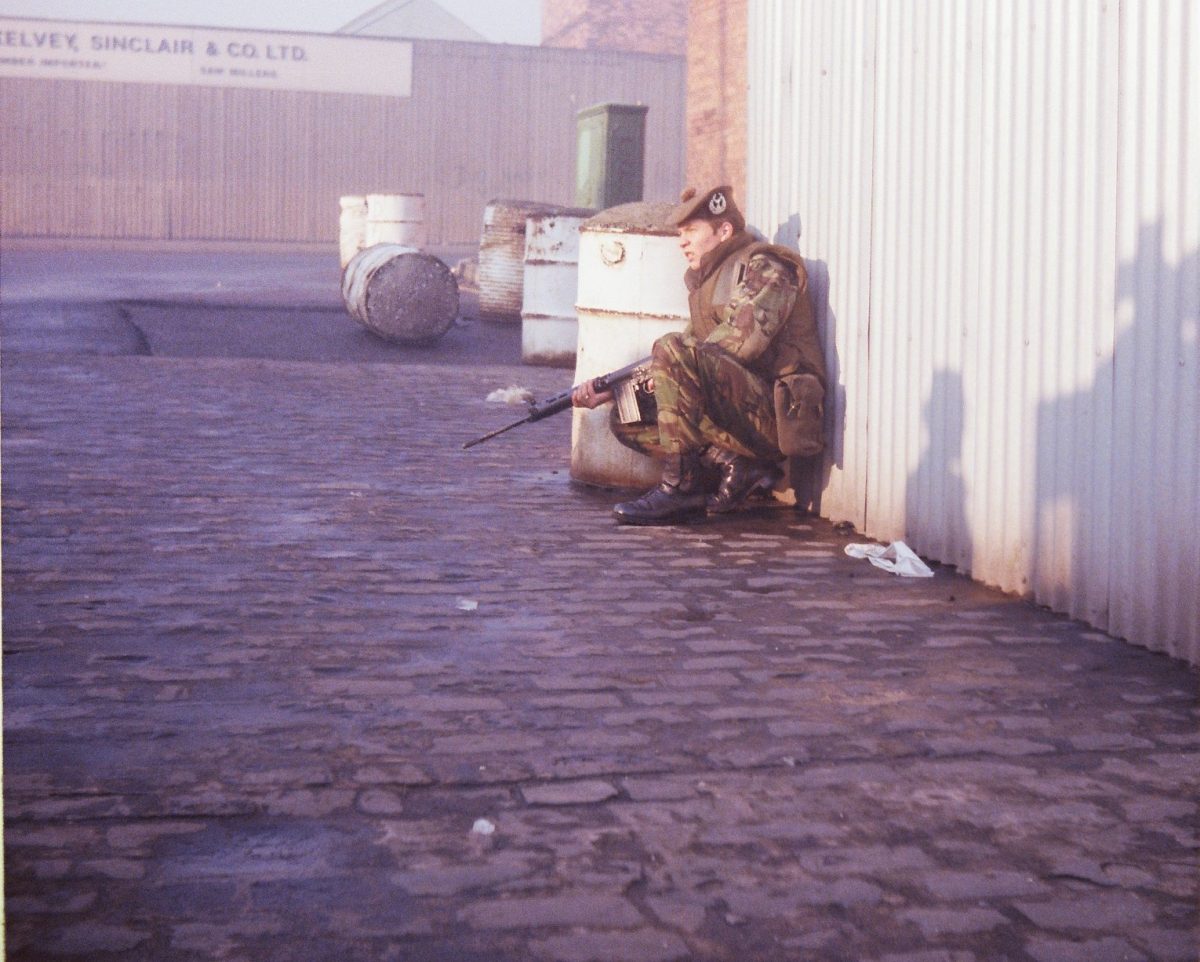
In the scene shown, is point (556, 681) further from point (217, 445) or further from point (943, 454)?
point (217, 445)

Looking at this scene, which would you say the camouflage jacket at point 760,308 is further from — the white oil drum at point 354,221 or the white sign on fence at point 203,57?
the white sign on fence at point 203,57

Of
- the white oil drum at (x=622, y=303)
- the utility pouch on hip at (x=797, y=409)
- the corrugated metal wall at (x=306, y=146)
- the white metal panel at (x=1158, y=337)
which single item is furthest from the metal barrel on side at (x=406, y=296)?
the corrugated metal wall at (x=306, y=146)

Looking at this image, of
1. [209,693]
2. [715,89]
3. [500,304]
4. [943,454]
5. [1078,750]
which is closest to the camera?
[1078,750]

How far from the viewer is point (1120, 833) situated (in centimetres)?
310

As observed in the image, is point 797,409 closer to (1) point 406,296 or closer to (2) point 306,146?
(1) point 406,296

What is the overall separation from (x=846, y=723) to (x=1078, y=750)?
58 cm

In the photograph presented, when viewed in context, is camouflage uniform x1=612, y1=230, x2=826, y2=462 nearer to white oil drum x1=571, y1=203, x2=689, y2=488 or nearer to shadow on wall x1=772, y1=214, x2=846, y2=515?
shadow on wall x1=772, y1=214, x2=846, y2=515

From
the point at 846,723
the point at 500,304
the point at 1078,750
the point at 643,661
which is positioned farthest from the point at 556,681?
the point at 500,304

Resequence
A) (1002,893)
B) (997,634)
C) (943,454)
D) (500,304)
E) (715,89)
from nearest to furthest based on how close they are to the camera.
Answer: (1002,893), (997,634), (943,454), (715,89), (500,304)

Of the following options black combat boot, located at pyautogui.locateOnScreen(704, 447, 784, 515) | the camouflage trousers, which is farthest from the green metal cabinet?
the camouflage trousers

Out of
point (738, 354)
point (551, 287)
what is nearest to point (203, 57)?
point (551, 287)

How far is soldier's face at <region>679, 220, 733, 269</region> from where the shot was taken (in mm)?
6930

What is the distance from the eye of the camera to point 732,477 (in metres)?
6.95

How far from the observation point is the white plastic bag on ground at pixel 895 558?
5676 mm
